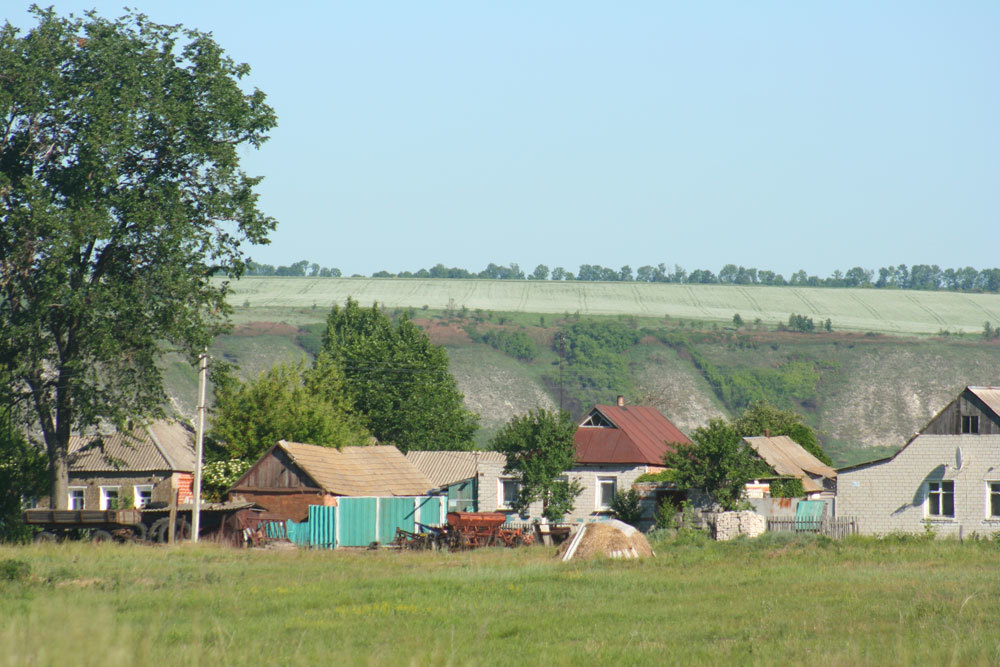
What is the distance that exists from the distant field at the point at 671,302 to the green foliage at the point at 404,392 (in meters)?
88.7

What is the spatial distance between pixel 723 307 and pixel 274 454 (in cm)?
15701

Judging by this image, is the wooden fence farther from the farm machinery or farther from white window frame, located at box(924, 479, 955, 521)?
the farm machinery

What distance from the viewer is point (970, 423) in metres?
40.1

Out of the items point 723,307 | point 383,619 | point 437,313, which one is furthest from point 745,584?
point 723,307

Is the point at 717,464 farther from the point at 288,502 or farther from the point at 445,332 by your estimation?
the point at 445,332

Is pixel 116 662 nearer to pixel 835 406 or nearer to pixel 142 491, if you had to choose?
A: pixel 142 491

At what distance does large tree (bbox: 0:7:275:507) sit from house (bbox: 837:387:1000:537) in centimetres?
2479

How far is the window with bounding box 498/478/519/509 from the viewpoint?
49.4 meters

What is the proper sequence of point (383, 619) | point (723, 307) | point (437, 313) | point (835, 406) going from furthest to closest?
point (723, 307)
point (437, 313)
point (835, 406)
point (383, 619)

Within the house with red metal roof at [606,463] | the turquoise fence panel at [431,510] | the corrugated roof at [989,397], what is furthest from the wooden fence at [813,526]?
the turquoise fence panel at [431,510]

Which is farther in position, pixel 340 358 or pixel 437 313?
pixel 437 313

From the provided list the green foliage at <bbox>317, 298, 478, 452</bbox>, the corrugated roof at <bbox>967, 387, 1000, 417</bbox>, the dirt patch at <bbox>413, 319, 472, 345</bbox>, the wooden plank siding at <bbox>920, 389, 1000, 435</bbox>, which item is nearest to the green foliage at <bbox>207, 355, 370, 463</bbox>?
the green foliage at <bbox>317, 298, 478, 452</bbox>

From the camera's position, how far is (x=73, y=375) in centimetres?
3681

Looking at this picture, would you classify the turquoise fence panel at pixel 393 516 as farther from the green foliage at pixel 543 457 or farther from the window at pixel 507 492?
the window at pixel 507 492
